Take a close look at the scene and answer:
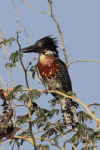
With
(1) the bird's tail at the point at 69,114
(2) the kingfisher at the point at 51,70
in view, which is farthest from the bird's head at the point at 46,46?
(1) the bird's tail at the point at 69,114

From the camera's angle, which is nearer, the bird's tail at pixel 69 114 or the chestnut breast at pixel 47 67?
the bird's tail at pixel 69 114

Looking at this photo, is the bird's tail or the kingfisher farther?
the kingfisher

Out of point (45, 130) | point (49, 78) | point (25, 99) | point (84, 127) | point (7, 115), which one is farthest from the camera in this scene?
point (49, 78)

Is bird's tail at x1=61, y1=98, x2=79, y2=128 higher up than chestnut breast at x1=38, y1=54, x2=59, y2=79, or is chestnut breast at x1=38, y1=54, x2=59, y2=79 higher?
chestnut breast at x1=38, y1=54, x2=59, y2=79

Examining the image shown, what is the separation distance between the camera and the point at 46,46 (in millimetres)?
7504

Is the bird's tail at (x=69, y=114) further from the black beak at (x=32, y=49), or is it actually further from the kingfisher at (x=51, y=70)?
the black beak at (x=32, y=49)

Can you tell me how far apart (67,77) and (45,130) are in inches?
88.2

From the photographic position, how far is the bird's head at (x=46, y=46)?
720 centimetres

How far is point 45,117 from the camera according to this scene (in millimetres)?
5391

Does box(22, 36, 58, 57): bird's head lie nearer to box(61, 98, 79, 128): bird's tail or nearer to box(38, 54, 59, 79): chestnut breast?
box(38, 54, 59, 79): chestnut breast

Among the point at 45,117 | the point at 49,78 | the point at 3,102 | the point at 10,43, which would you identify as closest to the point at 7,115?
the point at 3,102

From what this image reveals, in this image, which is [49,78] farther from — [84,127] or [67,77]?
[84,127]

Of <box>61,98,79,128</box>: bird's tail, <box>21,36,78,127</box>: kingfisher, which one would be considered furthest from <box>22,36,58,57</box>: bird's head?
<box>61,98,79,128</box>: bird's tail

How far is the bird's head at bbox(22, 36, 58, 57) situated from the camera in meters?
7.20
